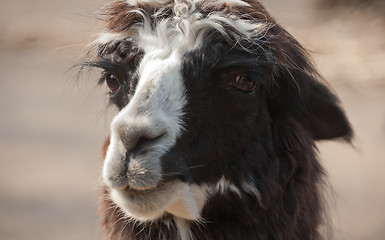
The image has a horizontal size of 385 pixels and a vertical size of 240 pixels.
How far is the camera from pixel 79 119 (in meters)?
9.48

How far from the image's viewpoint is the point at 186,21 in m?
3.19

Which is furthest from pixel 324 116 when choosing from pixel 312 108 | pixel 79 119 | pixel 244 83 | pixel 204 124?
pixel 79 119

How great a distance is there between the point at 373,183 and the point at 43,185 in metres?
3.87

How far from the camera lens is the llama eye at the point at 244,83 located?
3.18m

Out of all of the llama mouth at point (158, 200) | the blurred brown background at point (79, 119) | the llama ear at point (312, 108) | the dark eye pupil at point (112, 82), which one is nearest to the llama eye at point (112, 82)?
the dark eye pupil at point (112, 82)

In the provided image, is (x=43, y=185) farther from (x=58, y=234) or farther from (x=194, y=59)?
(x=194, y=59)

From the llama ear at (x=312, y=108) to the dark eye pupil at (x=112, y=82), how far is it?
0.85m

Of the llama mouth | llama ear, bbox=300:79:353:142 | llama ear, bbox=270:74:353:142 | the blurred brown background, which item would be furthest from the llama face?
the blurred brown background

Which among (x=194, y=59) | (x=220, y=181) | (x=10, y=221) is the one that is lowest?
(x=10, y=221)

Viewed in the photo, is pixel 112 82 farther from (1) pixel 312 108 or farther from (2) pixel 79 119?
(2) pixel 79 119

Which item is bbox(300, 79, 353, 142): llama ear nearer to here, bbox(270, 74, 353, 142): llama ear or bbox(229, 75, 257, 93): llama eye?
bbox(270, 74, 353, 142): llama ear

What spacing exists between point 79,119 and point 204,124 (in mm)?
6592

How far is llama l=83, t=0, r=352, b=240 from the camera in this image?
2891 mm

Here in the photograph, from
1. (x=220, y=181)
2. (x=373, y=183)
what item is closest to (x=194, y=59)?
(x=220, y=181)
